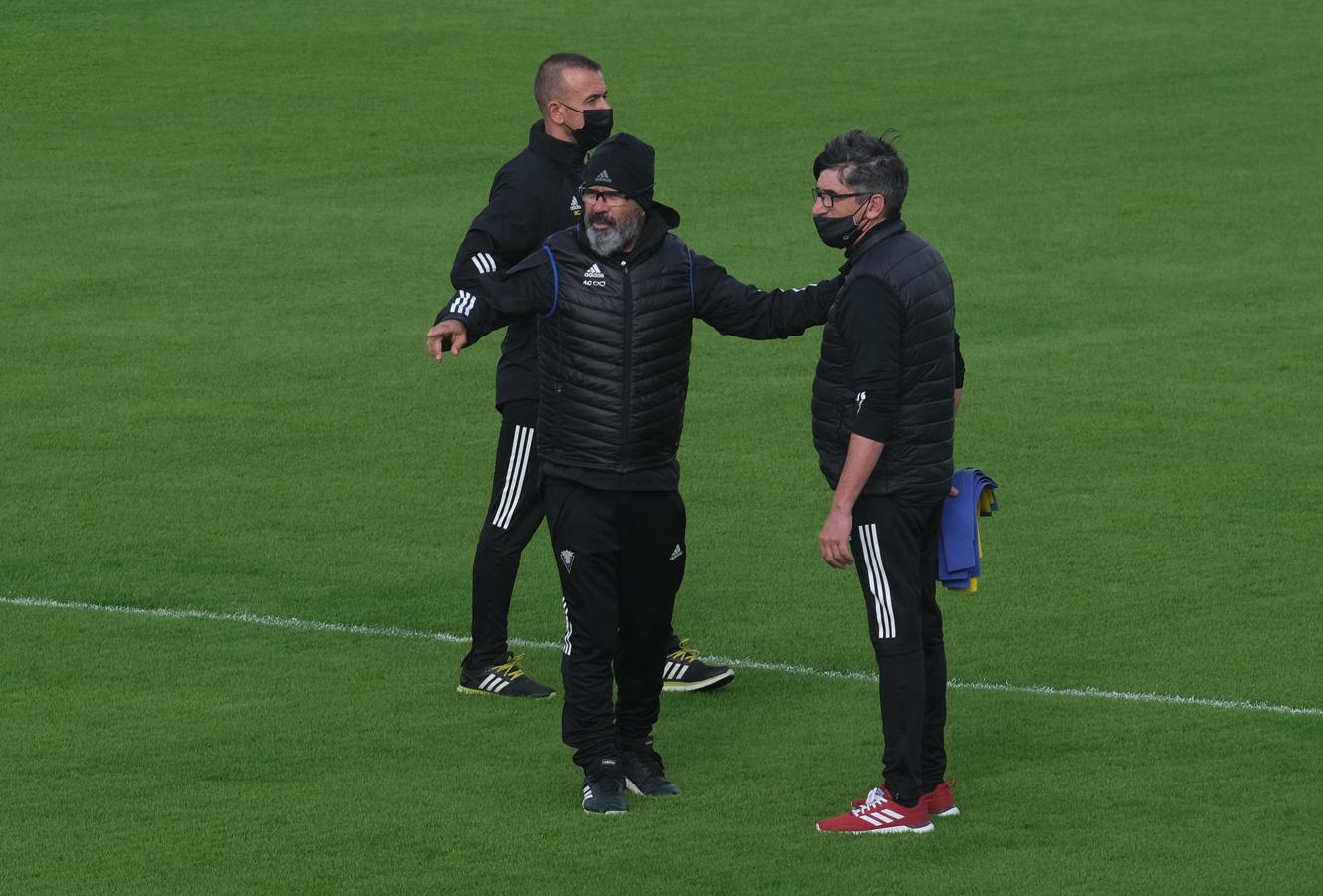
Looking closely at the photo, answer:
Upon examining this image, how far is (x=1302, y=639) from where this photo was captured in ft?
31.4

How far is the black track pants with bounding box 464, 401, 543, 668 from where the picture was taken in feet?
Answer: 29.5

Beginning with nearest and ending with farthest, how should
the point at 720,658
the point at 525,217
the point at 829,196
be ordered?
the point at 829,196, the point at 525,217, the point at 720,658

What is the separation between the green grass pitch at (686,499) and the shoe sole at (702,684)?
0.49 feet

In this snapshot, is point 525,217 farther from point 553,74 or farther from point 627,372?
point 627,372

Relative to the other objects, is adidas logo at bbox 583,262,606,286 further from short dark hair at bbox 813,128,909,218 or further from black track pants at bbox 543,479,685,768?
short dark hair at bbox 813,128,909,218

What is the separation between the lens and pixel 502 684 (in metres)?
9.06

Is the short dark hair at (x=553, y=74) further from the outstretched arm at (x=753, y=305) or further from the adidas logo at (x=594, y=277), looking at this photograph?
the adidas logo at (x=594, y=277)

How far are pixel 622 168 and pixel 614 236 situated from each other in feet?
0.73

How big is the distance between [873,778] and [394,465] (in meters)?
5.26

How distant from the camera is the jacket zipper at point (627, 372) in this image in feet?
24.7

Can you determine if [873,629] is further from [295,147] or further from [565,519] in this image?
[295,147]

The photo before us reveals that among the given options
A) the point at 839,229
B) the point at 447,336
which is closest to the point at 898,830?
the point at 839,229

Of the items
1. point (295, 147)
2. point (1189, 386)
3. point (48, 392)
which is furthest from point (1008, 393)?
point (295, 147)

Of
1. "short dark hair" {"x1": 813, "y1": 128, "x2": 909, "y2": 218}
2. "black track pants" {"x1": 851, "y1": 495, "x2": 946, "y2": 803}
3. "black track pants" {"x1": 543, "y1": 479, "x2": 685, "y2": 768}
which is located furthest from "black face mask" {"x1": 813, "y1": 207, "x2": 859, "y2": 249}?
"black track pants" {"x1": 543, "y1": 479, "x2": 685, "y2": 768}
